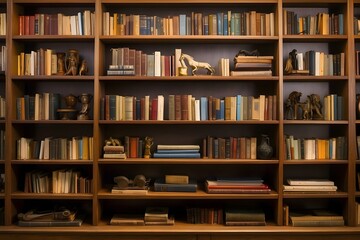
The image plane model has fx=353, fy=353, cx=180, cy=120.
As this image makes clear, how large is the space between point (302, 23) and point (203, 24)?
0.87 meters

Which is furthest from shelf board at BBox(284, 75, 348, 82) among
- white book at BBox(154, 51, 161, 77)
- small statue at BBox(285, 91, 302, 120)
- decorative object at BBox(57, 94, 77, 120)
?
decorative object at BBox(57, 94, 77, 120)

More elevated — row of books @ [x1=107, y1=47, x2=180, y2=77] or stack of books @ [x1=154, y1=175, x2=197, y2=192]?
row of books @ [x1=107, y1=47, x2=180, y2=77]

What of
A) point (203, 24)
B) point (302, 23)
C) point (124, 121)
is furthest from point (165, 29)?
point (302, 23)

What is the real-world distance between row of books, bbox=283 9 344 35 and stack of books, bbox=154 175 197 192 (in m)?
1.54

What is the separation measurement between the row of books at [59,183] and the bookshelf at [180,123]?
7cm

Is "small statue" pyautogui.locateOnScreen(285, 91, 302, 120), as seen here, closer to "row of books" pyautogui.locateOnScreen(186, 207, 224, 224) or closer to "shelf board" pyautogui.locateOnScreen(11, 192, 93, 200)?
"row of books" pyautogui.locateOnScreen(186, 207, 224, 224)

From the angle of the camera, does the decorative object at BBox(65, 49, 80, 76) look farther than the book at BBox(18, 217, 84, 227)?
Yes

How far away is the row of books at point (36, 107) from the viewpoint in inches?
120

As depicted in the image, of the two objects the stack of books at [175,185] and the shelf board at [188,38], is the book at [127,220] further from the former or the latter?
the shelf board at [188,38]

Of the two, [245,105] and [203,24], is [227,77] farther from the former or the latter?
[203,24]

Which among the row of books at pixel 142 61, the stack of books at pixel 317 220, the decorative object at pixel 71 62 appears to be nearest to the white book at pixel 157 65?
the row of books at pixel 142 61

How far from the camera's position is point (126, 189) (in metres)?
3.03

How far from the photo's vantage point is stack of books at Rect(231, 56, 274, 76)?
305 centimetres

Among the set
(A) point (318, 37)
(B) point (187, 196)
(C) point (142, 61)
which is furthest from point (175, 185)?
(A) point (318, 37)
